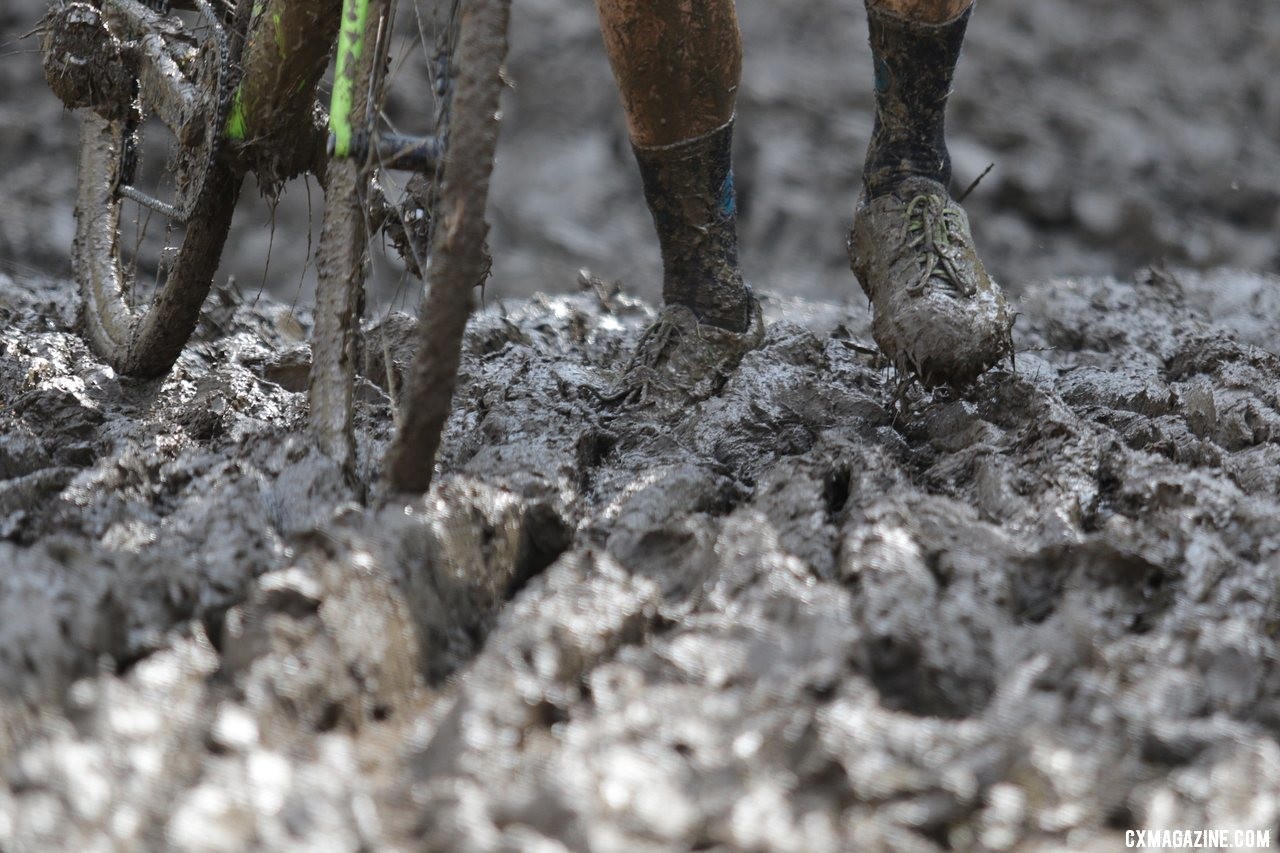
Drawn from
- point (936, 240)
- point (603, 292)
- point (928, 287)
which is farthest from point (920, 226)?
point (603, 292)

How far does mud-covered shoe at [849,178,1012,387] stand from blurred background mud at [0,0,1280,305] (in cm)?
253

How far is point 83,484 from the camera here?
138 centimetres

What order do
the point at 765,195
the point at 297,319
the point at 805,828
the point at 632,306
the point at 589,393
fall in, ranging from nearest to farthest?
the point at 805,828 → the point at 589,393 → the point at 297,319 → the point at 632,306 → the point at 765,195

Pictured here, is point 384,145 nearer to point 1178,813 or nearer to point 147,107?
point 147,107

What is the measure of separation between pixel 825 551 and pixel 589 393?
700 millimetres

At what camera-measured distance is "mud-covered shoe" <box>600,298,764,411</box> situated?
71.2 inches

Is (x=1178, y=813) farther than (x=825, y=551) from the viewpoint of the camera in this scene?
No

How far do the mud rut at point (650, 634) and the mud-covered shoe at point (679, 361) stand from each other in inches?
5.2

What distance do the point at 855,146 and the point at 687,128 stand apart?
3365mm

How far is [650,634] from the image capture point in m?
1.07

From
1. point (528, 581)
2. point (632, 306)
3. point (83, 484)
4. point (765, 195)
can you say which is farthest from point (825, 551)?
point (765, 195)

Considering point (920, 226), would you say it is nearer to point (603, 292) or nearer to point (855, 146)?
point (603, 292)

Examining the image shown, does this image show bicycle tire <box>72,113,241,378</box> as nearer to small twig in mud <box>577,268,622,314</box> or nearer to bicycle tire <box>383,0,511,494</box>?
bicycle tire <box>383,0,511,494</box>

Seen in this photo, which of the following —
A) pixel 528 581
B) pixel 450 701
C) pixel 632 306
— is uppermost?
pixel 632 306
